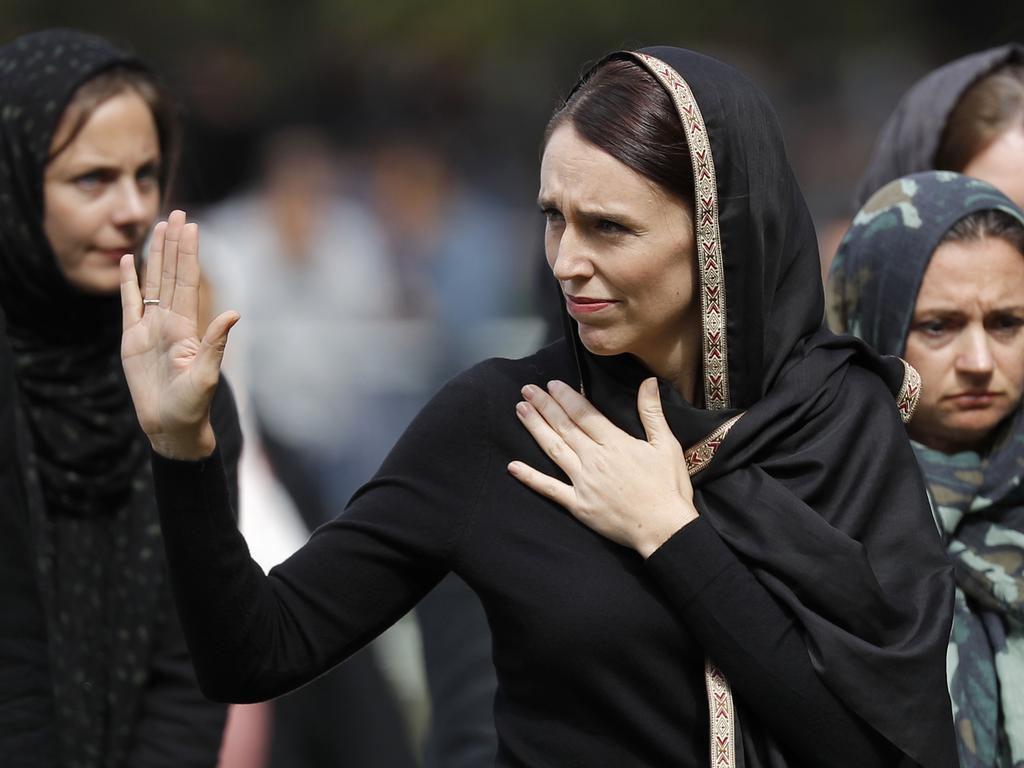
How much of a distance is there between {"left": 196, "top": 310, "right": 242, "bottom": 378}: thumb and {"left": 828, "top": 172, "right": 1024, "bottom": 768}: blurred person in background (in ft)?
4.16

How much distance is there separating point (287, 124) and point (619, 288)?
9.07 m

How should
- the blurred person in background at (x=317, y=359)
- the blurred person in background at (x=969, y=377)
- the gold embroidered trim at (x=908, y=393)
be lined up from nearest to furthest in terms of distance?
the gold embroidered trim at (x=908, y=393) → the blurred person in background at (x=969, y=377) → the blurred person in background at (x=317, y=359)

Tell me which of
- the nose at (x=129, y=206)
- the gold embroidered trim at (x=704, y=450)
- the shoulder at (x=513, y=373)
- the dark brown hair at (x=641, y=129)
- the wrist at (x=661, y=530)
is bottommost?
the wrist at (x=661, y=530)

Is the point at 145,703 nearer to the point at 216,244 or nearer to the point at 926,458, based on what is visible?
the point at 926,458

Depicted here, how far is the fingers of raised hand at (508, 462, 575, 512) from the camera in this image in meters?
2.50

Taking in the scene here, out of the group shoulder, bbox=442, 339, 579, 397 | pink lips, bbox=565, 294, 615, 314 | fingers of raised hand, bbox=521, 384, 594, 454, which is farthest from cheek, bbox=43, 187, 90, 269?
pink lips, bbox=565, 294, 615, 314

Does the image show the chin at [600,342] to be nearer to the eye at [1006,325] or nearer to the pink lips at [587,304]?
the pink lips at [587,304]

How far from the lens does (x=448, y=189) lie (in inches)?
340

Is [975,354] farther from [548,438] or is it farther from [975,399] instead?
[548,438]

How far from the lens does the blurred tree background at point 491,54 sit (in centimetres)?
1073

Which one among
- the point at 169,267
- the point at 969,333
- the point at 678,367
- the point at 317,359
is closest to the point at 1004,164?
the point at 969,333

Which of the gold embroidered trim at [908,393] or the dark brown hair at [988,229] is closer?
the gold embroidered trim at [908,393]

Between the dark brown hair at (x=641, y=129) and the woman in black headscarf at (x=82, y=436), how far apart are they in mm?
1245

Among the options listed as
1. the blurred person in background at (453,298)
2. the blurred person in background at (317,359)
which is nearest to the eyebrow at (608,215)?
the blurred person in background at (453,298)
